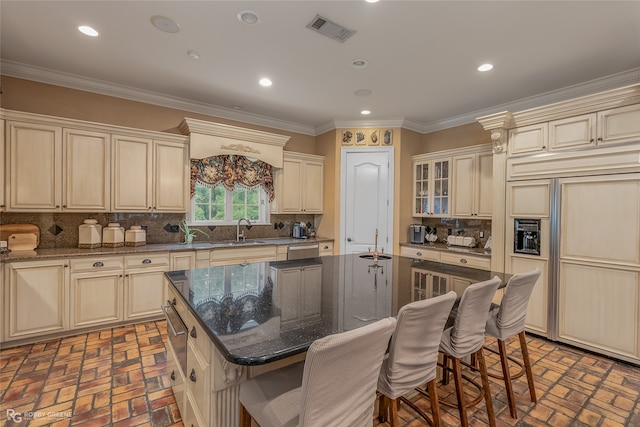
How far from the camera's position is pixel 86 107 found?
3.49 meters

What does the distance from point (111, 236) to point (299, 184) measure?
8.68ft

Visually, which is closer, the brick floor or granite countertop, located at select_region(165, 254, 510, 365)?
granite countertop, located at select_region(165, 254, 510, 365)

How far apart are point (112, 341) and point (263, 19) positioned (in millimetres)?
3333

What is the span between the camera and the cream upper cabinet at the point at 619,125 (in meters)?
2.64

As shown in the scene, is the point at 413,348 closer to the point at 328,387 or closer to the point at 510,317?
the point at 328,387

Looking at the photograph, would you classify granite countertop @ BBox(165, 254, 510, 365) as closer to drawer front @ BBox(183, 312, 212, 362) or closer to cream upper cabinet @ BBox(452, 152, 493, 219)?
drawer front @ BBox(183, 312, 212, 362)

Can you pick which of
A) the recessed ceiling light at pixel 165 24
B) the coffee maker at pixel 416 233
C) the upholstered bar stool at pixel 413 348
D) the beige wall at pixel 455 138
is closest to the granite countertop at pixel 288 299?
the upholstered bar stool at pixel 413 348

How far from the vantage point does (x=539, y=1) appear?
2062 mm

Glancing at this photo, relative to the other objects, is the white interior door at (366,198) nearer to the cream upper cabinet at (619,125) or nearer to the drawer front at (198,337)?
the cream upper cabinet at (619,125)

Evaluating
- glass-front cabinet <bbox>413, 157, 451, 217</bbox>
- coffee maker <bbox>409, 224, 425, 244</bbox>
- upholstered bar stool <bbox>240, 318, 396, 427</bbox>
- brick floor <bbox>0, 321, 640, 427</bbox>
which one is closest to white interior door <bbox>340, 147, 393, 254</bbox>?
coffee maker <bbox>409, 224, 425, 244</bbox>

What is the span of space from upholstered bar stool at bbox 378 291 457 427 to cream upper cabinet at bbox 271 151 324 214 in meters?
3.56

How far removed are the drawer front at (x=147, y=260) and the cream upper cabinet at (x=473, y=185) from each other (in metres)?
3.94

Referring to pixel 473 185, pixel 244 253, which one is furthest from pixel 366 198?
pixel 244 253

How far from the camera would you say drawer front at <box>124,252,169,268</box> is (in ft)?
10.9
